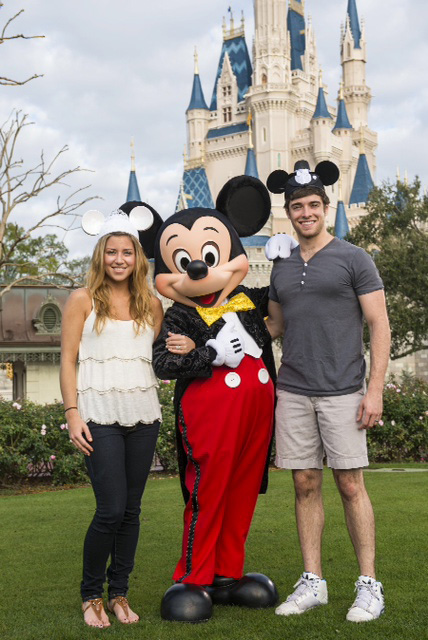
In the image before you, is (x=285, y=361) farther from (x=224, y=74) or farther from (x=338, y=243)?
(x=224, y=74)

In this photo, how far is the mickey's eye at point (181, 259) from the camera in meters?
3.79

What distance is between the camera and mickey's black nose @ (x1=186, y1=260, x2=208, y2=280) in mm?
3541

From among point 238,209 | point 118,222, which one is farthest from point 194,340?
point 238,209

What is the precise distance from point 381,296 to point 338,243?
310mm

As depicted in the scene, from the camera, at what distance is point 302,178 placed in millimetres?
3654

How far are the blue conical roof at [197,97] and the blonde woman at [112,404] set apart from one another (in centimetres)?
5585

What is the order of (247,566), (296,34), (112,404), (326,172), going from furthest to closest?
(296,34) < (247,566) < (326,172) < (112,404)

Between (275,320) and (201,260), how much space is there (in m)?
0.46

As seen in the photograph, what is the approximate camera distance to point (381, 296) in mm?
3438

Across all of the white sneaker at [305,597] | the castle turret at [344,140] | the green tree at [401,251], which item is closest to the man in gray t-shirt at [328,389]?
the white sneaker at [305,597]

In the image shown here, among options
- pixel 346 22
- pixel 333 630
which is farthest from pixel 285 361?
pixel 346 22

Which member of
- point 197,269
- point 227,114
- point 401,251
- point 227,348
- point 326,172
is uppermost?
point 227,114

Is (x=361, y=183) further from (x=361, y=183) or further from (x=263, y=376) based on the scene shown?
(x=263, y=376)

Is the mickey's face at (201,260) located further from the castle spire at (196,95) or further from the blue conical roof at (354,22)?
the blue conical roof at (354,22)
